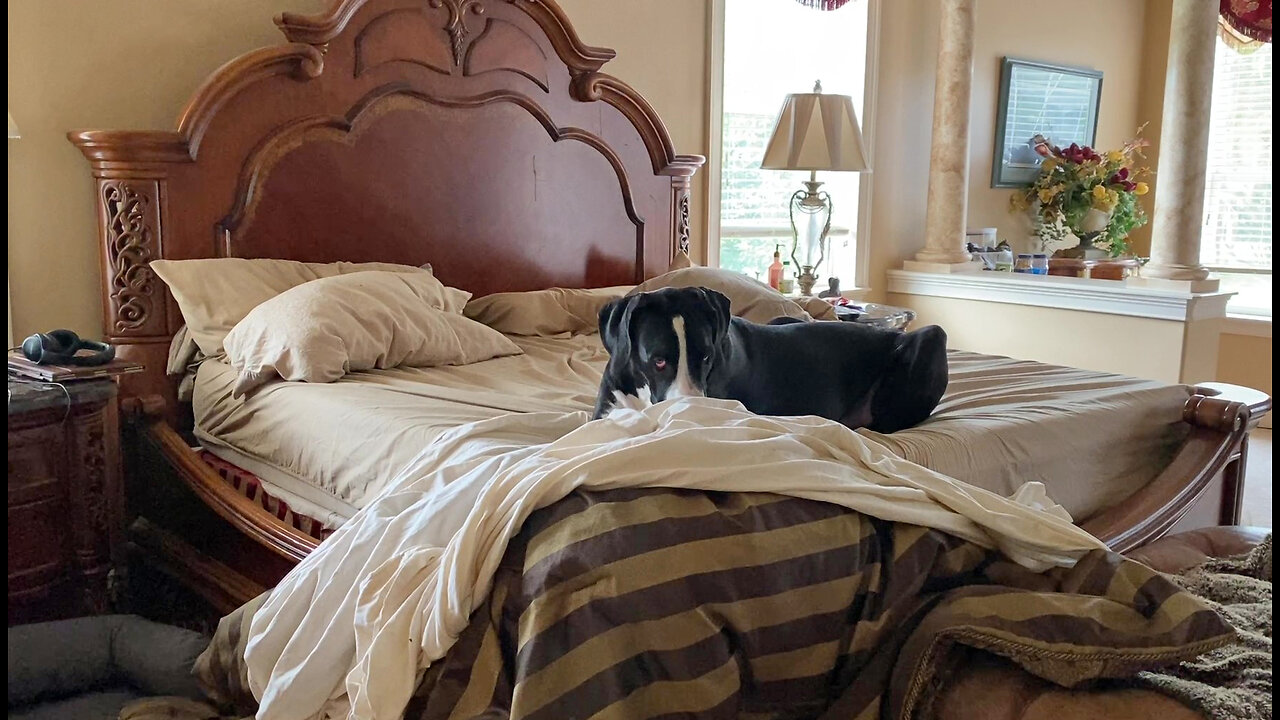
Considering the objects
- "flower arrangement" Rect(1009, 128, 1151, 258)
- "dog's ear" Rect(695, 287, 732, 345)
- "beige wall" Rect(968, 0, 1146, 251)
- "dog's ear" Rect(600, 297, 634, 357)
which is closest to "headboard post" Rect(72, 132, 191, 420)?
"dog's ear" Rect(600, 297, 634, 357)

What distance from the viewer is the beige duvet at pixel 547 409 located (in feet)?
6.07

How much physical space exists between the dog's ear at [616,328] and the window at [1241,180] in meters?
5.08

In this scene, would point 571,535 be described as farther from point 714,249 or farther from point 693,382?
point 714,249

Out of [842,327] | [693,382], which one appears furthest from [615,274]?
[693,382]

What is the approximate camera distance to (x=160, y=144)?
8.27ft

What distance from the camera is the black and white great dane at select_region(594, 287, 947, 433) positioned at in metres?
1.79

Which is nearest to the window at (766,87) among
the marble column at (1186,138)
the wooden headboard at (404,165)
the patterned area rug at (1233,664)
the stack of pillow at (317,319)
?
the wooden headboard at (404,165)

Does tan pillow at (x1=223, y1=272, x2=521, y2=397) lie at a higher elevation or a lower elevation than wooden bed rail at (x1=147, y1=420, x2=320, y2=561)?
higher

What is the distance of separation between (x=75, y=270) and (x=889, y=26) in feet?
11.6

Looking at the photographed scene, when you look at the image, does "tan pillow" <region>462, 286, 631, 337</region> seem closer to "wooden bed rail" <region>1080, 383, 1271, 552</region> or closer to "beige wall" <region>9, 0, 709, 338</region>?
"beige wall" <region>9, 0, 709, 338</region>

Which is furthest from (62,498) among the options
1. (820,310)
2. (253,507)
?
(820,310)

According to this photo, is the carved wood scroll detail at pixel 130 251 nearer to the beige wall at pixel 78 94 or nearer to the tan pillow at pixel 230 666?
the beige wall at pixel 78 94

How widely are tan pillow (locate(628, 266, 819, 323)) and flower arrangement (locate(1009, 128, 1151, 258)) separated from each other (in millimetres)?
2759

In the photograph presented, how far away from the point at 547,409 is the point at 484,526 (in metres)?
0.78
